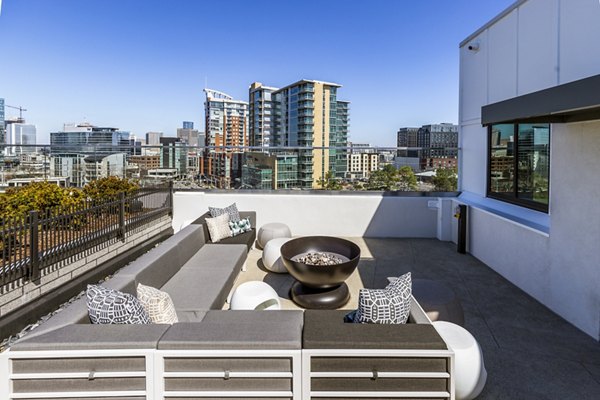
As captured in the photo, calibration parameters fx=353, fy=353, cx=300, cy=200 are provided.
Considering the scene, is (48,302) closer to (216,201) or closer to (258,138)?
(216,201)

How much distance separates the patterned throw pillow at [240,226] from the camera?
6011 millimetres

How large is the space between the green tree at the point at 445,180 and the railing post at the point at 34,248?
7.00 meters

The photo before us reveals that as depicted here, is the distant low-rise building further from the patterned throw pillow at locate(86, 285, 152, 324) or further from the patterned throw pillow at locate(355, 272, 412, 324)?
the patterned throw pillow at locate(86, 285, 152, 324)

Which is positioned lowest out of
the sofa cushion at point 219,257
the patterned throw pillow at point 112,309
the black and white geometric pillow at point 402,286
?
the sofa cushion at point 219,257

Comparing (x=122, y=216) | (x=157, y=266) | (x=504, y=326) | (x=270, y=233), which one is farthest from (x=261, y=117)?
(x=504, y=326)

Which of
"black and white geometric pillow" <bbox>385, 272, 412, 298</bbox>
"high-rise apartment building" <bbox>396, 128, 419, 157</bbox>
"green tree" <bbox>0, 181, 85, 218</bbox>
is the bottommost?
"black and white geometric pillow" <bbox>385, 272, 412, 298</bbox>

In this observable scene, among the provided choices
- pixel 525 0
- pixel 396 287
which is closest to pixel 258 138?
pixel 525 0

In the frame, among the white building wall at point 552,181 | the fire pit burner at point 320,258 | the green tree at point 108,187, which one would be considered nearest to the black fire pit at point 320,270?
the fire pit burner at point 320,258

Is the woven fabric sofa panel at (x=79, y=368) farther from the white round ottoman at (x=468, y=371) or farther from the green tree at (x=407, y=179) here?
the green tree at (x=407, y=179)

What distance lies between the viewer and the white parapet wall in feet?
25.0

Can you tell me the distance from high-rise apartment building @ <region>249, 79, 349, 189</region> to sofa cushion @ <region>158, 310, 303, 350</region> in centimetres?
1337

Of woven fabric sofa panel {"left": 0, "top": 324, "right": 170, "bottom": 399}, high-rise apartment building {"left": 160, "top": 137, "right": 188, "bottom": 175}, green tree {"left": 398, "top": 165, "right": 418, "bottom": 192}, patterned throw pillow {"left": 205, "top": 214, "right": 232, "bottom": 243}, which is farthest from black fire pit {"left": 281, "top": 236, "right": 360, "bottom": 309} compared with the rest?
high-rise apartment building {"left": 160, "top": 137, "right": 188, "bottom": 175}

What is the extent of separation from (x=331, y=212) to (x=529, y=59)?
4.38 meters

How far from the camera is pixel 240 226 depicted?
6.18m
